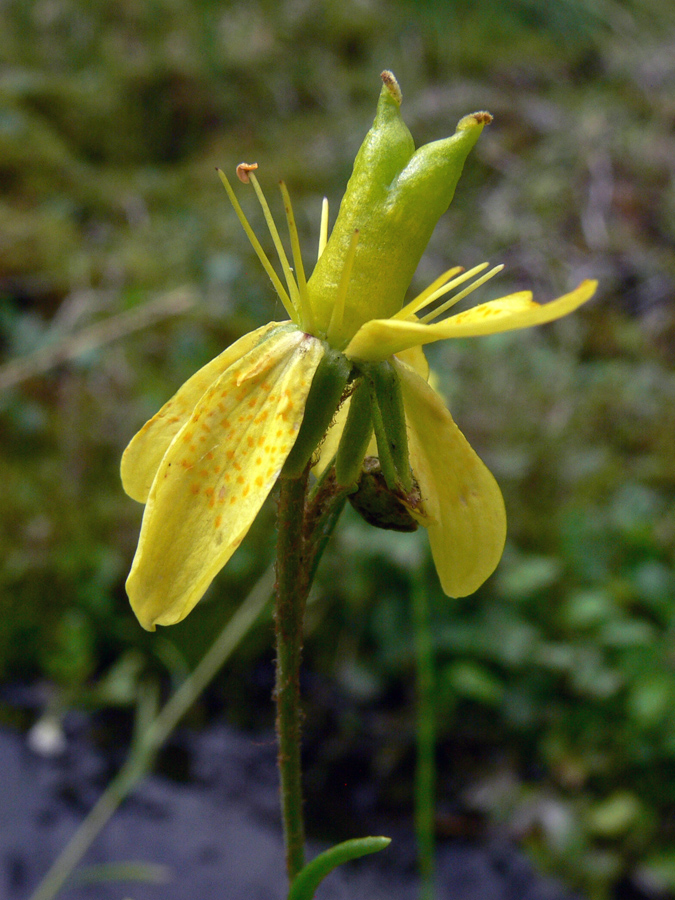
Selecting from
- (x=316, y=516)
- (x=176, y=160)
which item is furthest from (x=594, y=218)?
(x=316, y=516)

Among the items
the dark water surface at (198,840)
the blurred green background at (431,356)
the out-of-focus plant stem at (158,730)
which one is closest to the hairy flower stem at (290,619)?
the blurred green background at (431,356)

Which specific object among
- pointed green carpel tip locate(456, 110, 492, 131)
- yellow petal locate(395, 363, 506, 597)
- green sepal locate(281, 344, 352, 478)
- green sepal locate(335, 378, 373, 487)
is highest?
pointed green carpel tip locate(456, 110, 492, 131)

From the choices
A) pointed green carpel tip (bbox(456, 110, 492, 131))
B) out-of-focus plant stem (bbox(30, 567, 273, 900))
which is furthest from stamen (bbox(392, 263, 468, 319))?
out-of-focus plant stem (bbox(30, 567, 273, 900))

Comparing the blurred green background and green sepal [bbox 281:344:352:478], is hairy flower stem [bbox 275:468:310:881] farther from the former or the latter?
the blurred green background

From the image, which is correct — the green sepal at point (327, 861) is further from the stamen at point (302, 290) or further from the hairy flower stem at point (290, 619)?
the stamen at point (302, 290)

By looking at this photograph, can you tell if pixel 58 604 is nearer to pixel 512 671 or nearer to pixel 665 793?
pixel 512 671

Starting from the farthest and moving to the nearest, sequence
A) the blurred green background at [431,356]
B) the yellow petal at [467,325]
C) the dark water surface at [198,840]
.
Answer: the blurred green background at [431,356] < the dark water surface at [198,840] < the yellow petal at [467,325]
